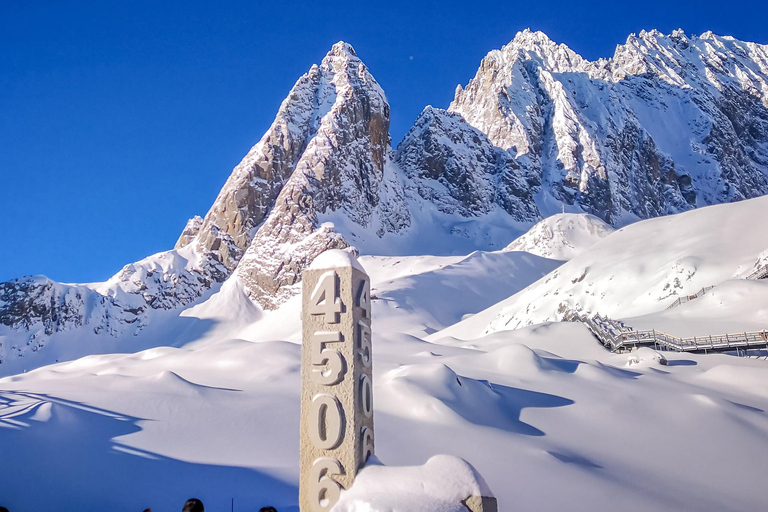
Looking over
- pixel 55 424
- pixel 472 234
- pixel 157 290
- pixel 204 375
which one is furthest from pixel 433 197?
pixel 55 424

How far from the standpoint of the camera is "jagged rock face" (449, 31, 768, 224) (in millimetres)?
144125

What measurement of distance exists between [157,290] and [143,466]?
90.6 meters

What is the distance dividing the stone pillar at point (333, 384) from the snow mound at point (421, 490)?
1.57 feet

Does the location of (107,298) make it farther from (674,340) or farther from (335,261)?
(335,261)

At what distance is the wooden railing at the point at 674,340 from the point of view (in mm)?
27953

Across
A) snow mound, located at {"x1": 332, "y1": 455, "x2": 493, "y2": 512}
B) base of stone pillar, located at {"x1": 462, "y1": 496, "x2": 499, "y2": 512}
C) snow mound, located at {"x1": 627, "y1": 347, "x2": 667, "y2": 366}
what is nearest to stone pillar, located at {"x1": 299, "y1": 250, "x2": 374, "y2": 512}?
snow mound, located at {"x1": 332, "y1": 455, "x2": 493, "y2": 512}

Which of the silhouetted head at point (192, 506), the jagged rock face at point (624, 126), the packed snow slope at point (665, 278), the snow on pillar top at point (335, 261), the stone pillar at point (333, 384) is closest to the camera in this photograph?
the silhouetted head at point (192, 506)

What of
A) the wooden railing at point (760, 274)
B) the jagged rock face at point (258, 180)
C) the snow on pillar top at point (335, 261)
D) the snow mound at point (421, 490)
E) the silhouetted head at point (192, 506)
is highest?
the jagged rock face at point (258, 180)

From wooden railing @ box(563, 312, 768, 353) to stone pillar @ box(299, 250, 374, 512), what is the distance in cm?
2606

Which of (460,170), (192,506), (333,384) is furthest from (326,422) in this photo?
(460,170)

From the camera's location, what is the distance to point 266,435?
1443 cm

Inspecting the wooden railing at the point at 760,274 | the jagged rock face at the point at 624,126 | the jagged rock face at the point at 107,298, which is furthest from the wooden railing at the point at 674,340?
the jagged rock face at the point at 624,126

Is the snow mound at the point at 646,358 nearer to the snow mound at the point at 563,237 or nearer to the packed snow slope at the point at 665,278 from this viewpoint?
the packed snow slope at the point at 665,278

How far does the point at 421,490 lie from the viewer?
563 centimetres
